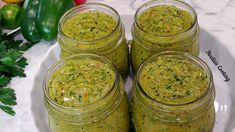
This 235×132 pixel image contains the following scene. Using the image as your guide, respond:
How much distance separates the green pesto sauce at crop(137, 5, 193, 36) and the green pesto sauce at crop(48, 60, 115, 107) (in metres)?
0.14

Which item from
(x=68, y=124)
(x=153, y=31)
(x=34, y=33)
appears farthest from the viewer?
(x=34, y=33)

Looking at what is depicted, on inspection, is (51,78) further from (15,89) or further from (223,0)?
(223,0)

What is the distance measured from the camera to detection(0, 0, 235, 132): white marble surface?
37.8 inches

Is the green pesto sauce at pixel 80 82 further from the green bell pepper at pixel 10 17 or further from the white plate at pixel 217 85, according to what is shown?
the green bell pepper at pixel 10 17

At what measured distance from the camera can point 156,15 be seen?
86 centimetres

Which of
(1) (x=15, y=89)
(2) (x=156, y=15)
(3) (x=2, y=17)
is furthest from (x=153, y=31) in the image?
(3) (x=2, y=17)

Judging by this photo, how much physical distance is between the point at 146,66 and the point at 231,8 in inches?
22.1

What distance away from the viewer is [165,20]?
0.85m

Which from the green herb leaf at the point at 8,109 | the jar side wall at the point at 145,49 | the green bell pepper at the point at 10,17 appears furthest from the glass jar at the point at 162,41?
the green bell pepper at the point at 10,17

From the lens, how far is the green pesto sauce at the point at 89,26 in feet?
2.77

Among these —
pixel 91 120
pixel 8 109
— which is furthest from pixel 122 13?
pixel 91 120

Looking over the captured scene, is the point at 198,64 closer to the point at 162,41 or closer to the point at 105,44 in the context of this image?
the point at 162,41

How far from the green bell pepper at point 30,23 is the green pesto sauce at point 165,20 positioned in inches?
16.2

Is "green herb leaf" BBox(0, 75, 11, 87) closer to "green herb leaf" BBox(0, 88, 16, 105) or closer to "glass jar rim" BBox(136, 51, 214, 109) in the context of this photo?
"green herb leaf" BBox(0, 88, 16, 105)
